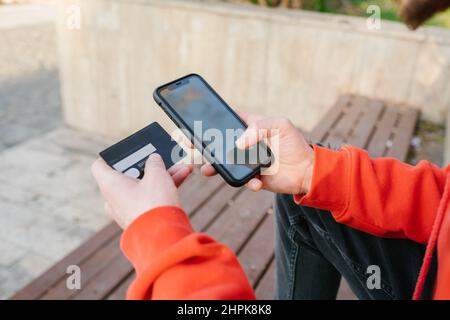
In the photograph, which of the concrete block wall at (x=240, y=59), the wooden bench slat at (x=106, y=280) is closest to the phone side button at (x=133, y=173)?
the wooden bench slat at (x=106, y=280)

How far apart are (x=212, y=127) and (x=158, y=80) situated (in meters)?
4.02

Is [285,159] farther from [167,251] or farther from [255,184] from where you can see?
[167,251]

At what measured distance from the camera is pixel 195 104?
139 cm

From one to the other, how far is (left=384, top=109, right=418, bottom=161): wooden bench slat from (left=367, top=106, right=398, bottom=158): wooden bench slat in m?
0.05

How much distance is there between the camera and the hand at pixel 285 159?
1.33 meters

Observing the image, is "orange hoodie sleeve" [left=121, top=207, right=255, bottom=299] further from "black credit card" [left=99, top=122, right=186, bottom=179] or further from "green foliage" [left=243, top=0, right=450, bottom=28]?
"green foliage" [left=243, top=0, right=450, bottom=28]

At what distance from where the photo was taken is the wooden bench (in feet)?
7.58

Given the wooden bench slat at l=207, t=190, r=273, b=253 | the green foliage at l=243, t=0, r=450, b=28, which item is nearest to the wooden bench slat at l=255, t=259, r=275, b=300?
the wooden bench slat at l=207, t=190, r=273, b=253

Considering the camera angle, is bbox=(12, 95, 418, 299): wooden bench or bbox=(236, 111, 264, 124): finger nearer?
bbox=(236, 111, 264, 124): finger

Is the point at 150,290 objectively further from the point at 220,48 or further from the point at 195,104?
A: the point at 220,48

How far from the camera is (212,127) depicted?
134cm

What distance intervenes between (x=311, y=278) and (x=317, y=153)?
440 mm

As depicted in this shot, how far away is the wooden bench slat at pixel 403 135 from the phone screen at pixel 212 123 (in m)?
2.05
